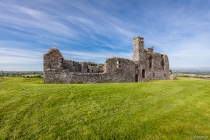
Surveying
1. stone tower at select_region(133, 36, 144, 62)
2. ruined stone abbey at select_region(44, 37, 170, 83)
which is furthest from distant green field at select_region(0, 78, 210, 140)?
stone tower at select_region(133, 36, 144, 62)

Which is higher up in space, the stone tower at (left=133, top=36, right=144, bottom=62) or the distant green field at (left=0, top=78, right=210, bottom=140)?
the stone tower at (left=133, top=36, right=144, bottom=62)

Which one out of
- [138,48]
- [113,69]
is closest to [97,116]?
[113,69]

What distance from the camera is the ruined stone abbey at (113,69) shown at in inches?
729

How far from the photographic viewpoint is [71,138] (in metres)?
6.71

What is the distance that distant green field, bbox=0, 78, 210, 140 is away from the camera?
711 cm

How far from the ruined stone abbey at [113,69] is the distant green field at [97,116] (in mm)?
7175

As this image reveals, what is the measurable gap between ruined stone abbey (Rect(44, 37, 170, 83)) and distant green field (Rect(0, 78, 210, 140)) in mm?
7175

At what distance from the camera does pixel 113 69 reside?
82.4ft

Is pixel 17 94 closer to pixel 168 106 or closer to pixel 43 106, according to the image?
pixel 43 106

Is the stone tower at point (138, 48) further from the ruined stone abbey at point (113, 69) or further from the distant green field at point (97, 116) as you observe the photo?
the distant green field at point (97, 116)

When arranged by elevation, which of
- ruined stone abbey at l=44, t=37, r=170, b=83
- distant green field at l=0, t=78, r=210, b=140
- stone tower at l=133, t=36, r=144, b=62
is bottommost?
distant green field at l=0, t=78, r=210, b=140

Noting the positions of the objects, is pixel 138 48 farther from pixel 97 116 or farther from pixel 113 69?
pixel 97 116

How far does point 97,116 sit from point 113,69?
16.8m

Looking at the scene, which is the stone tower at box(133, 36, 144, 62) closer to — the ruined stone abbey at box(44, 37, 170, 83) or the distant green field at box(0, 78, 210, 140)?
the ruined stone abbey at box(44, 37, 170, 83)
